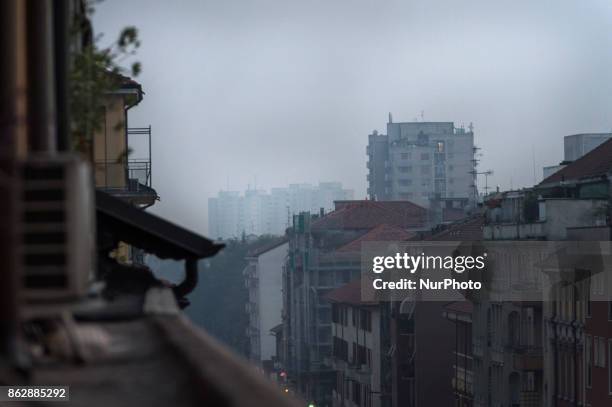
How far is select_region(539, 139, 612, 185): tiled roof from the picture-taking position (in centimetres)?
7600

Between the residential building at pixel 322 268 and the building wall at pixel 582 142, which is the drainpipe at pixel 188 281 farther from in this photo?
the residential building at pixel 322 268

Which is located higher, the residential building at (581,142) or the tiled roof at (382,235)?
the residential building at (581,142)

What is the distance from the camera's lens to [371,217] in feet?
424

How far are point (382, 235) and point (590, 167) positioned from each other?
39763 mm

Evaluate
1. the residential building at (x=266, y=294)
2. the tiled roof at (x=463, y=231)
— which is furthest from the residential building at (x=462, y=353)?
the residential building at (x=266, y=294)

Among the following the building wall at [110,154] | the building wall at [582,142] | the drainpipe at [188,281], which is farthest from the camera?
the building wall at [582,142]

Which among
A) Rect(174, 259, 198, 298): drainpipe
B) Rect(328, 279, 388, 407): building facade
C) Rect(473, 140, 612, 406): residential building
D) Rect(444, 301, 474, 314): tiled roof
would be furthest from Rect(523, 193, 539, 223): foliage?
Rect(174, 259, 198, 298): drainpipe

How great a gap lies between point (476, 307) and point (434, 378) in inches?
535

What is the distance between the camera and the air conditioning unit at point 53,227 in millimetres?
7035

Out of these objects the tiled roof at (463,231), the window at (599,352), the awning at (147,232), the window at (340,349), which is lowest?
the window at (340,349)

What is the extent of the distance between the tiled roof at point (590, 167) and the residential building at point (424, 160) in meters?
100

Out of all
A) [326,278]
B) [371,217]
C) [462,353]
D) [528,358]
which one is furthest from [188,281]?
[371,217]

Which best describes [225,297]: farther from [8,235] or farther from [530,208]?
[8,235]

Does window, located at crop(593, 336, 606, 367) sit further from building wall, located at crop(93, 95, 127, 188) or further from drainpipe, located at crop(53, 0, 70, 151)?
drainpipe, located at crop(53, 0, 70, 151)
